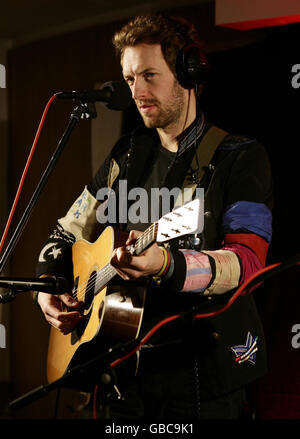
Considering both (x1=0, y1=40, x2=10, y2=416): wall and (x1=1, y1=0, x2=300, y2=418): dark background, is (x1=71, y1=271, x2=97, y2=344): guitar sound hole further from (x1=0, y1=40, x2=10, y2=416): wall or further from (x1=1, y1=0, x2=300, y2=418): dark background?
(x1=0, y1=40, x2=10, y2=416): wall

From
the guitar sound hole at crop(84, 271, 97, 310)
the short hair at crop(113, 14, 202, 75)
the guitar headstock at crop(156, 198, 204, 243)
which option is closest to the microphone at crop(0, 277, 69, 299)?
the guitar headstock at crop(156, 198, 204, 243)

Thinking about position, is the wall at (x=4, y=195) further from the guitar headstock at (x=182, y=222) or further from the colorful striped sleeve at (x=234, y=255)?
the guitar headstock at (x=182, y=222)

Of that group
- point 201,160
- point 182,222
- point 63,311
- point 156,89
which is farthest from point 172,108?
point 63,311

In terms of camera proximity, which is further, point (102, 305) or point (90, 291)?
point (90, 291)

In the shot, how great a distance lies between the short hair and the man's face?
2 cm

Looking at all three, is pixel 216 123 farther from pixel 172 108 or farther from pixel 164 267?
pixel 164 267

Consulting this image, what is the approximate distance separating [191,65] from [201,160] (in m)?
0.31

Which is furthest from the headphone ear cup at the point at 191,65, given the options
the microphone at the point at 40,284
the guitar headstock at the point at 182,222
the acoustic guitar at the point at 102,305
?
the microphone at the point at 40,284

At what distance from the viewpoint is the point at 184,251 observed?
4.91 ft

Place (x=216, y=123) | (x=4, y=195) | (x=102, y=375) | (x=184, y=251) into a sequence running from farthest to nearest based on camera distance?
(x=4, y=195), (x=216, y=123), (x=184, y=251), (x=102, y=375)

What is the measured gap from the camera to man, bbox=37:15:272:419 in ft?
4.88

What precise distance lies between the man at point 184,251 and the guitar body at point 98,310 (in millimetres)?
46

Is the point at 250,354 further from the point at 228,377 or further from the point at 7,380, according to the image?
the point at 7,380
